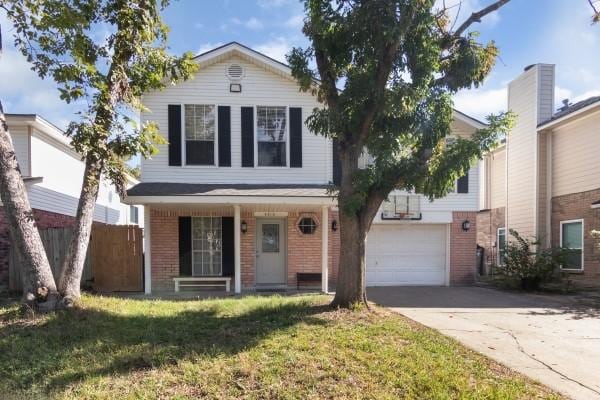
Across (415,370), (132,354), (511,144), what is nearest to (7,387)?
(132,354)

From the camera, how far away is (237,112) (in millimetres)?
11250

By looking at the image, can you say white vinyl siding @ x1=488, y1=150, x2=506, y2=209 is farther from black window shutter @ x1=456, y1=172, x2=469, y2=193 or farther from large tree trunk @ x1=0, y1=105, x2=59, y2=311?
large tree trunk @ x1=0, y1=105, x2=59, y2=311

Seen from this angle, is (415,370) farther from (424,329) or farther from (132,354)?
(132,354)

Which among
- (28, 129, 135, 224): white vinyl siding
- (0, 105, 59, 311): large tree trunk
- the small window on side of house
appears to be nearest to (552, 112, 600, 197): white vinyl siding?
(28, 129, 135, 224): white vinyl siding

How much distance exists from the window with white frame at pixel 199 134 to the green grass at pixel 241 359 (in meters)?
5.29

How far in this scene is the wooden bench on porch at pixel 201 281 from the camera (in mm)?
10742

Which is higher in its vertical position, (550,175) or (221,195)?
(550,175)

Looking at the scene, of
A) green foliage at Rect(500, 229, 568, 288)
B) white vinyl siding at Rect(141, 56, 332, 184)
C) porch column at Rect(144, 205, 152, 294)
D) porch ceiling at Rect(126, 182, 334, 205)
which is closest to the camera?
porch ceiling at Rect(126, 182, 334, 205)

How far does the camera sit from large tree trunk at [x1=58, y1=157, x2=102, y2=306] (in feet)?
22.2

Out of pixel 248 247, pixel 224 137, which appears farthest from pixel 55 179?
pixel 248 247

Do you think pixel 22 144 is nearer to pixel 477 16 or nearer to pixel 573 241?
pixel 477 16

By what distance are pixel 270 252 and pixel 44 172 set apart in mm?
7465

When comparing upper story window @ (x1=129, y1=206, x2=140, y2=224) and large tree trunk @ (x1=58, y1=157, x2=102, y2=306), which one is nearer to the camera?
large tree trunk @ (x1=58, y1=157, x2=102, y2=306)

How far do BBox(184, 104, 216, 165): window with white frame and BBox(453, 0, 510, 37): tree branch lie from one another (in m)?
6.94
